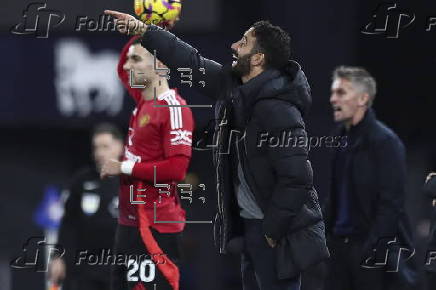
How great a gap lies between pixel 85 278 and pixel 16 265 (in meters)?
3.02

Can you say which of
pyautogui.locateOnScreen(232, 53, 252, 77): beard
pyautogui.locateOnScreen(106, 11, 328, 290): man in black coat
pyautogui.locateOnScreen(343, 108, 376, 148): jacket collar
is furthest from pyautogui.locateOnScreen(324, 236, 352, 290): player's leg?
pyautogui.locateOnScreen(232, 53, 252, 77): beard

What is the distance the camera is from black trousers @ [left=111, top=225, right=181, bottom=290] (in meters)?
8.16

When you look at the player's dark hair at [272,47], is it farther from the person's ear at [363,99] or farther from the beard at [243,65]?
the person's ear at [363,99]

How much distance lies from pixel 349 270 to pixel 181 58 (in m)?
2.64

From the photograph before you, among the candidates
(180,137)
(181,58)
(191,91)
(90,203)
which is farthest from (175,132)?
(191,91)

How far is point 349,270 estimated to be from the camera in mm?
9320

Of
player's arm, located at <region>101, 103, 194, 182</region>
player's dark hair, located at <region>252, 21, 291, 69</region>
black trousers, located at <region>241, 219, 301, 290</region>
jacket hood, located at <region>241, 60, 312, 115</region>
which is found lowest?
black trousers, located at <region>241, 219, 301, 290</region>

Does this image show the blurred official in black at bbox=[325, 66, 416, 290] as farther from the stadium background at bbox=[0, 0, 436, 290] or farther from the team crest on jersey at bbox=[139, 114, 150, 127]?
the stadium background at bbox=[0, 0, 436, 290]

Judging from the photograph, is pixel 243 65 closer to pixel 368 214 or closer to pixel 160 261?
pixel 160 261

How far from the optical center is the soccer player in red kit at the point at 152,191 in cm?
816

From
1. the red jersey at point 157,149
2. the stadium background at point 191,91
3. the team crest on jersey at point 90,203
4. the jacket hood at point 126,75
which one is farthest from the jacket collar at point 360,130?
the stadium background at point 191,91

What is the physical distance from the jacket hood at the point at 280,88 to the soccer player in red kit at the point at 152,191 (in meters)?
1.10

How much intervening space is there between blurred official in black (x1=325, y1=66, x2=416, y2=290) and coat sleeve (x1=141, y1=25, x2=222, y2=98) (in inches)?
85.3

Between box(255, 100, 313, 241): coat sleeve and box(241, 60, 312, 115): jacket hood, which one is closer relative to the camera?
box(255, 100, 313, 241): coat sleeve
